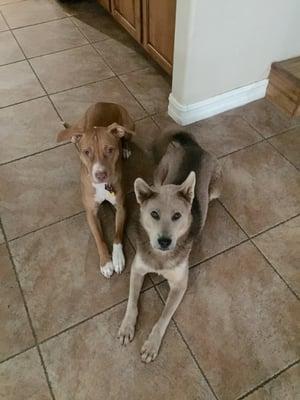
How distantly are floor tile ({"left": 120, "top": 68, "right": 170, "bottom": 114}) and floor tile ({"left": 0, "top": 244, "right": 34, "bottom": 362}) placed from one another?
147 centimetres

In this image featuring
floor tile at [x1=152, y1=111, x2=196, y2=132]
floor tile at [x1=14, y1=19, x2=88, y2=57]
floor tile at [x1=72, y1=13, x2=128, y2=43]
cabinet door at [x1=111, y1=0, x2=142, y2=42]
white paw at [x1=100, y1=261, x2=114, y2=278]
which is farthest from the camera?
floor tile at [x1=72, y1=13, x2=128, y2=43]

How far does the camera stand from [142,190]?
153 cm

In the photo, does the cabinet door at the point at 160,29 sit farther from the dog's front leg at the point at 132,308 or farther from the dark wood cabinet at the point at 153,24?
the dog's front leg at the point at 132,308

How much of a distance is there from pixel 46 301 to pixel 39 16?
2.83m

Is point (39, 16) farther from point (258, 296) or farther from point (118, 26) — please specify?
point (258, 296)

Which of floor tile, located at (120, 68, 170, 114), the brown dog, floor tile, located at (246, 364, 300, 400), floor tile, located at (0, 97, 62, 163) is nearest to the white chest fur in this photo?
the brown dog

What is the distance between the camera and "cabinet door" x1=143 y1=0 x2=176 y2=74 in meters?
2.49

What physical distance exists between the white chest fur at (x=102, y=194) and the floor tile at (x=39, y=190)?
25 centimetres

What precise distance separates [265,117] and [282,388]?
178cm

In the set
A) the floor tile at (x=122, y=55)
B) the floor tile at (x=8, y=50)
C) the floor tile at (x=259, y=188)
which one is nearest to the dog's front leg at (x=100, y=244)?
the floor tile at (x=259, y=188)

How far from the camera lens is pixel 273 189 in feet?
7.48

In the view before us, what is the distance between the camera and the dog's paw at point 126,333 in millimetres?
1660

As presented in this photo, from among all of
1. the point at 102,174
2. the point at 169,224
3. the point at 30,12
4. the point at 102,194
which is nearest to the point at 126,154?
the point at 102,194

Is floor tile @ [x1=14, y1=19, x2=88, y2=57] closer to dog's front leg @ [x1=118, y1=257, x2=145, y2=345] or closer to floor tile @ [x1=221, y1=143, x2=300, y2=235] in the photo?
floor tile @ [x1=221, y1=143, x2=300, y2=235]
